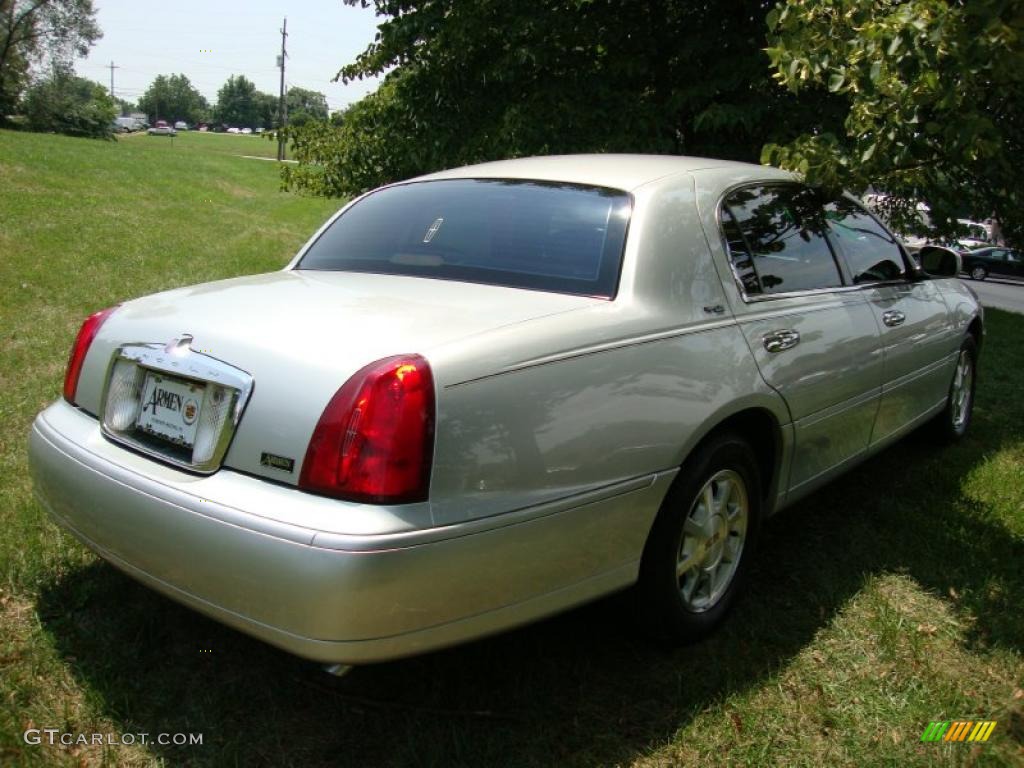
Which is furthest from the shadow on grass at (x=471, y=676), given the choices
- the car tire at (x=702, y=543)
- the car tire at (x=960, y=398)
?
the car tire at (x=960, y=398)

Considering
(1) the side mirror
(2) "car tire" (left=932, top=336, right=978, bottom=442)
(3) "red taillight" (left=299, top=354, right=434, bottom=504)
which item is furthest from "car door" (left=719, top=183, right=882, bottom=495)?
(2) "car tire" (left=932, top=336, right=978, bottom=442)

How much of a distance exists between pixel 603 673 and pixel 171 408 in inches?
60.4

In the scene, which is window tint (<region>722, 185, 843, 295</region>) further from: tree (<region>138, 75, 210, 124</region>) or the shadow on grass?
tree (<region>138, 75, 210, 124</region>)

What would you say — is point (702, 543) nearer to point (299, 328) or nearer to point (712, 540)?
point (712, 540)

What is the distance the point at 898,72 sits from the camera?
3754 millimetres

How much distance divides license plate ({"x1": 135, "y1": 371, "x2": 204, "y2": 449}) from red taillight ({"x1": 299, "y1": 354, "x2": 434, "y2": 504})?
437 mm

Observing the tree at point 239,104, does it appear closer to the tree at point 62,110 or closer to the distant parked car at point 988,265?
the tree at point 62,110

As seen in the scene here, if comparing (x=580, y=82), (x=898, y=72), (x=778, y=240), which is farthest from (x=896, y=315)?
(x=580, y=82)

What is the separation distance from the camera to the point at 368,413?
2.11m

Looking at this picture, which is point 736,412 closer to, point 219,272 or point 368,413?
point 368,413

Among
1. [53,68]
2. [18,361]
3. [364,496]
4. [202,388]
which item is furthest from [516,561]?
[53,68]

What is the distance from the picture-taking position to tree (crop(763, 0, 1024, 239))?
3410mm

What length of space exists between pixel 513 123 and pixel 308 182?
2.67 m

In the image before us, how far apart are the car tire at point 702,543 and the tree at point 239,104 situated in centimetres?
15042
